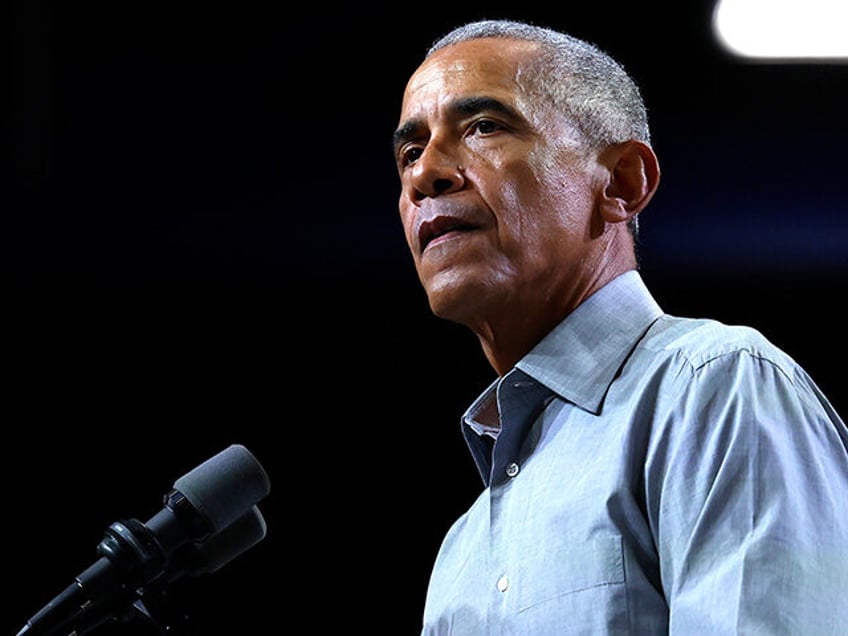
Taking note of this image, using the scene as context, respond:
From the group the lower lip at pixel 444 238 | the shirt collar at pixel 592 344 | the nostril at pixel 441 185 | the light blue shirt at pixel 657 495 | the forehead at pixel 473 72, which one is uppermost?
the forehead at pixel 473 72

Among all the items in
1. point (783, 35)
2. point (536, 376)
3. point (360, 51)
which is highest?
point (360, 51)

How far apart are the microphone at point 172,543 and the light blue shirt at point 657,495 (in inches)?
11.1

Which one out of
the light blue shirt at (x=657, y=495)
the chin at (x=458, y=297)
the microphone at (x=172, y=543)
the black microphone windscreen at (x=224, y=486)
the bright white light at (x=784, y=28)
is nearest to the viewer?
the light blue shirt at (x=657, y=495)

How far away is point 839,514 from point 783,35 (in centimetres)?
213

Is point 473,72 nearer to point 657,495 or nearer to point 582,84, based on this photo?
point 582,84

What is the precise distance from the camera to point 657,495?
1.31m

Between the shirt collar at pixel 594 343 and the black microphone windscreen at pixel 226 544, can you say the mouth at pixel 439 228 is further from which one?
the black microphone windscreen at pixel 226 544

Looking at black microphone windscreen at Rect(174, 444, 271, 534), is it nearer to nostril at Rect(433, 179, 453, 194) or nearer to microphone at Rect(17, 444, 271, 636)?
microphone at Rect(17, 444, 271, 636)

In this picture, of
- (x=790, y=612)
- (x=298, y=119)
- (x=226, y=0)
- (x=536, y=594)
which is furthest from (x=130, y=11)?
(x=790, y=612)

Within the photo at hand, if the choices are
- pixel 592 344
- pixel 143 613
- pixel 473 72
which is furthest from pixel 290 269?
pixel 143 613

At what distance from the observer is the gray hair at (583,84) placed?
1.78 metres

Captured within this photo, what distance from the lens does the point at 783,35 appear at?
311cm

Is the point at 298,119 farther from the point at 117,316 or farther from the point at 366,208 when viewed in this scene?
the point at 117,316

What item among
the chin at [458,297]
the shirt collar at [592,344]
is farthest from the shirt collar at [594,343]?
the chin at [458,297]
